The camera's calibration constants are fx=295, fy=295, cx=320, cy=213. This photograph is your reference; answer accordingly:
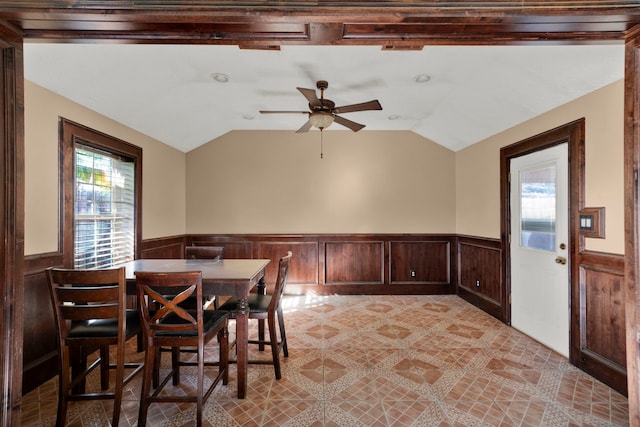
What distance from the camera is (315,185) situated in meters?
5.08

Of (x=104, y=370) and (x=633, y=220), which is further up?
(x=633, y=220)

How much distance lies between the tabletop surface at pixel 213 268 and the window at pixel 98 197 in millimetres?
660

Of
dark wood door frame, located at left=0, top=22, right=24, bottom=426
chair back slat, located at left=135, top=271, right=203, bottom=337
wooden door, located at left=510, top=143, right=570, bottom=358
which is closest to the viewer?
dark wood door frame, located at left=0, top=22, right=24, bottom=426

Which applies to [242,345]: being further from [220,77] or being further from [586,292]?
[586,292]

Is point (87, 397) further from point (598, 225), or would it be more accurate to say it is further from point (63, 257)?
point (598, 225)

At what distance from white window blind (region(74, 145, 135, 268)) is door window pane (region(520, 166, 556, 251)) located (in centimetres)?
481

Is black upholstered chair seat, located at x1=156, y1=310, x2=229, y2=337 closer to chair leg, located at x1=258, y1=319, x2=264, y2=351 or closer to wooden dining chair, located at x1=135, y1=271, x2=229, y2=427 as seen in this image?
wooden dining chair, located at x1=135, y1=271, x2=229, y2=427

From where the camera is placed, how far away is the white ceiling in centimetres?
242

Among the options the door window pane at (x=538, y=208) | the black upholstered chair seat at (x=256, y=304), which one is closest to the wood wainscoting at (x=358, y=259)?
the door window pane at (x=538, y=208)

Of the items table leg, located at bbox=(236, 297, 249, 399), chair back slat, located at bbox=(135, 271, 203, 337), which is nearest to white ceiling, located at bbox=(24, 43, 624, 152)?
chair back slat, located at bbox=(135, 271, 203, 337)

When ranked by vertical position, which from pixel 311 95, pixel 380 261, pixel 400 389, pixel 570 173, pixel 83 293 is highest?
pixel 311 95

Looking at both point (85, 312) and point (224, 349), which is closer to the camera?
point (85, 312)

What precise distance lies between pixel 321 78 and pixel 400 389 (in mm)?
2969

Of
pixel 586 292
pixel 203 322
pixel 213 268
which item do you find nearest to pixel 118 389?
pixel 203 322
